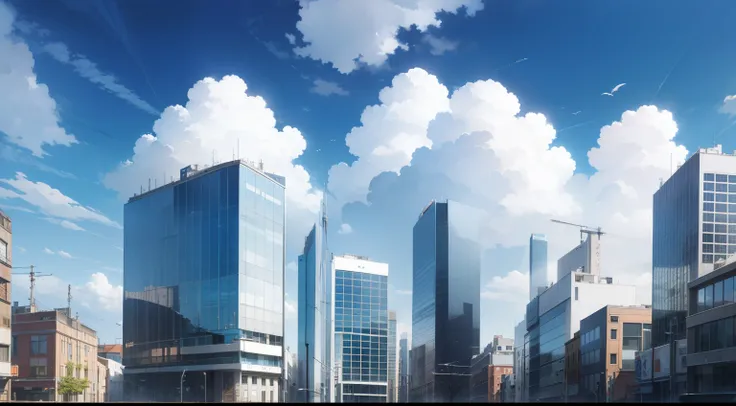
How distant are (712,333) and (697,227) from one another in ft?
93.6

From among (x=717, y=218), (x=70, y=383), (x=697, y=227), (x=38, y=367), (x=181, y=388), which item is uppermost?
(x=717, y=218)

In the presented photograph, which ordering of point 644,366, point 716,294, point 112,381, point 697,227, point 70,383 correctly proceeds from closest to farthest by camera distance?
1. point 716,294
2. point 697,227
3. point 644,366
4. point 70,383
5. point 112,381

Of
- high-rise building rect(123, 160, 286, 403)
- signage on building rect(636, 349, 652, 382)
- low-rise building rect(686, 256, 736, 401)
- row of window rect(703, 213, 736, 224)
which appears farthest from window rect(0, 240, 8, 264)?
row of window rect(703, 213, 736, 224)

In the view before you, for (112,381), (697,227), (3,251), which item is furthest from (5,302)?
(697,227)

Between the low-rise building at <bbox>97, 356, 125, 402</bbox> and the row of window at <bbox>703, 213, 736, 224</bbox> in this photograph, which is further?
the low-rise building at <bbox>97, 356, 125, 402</bbox>

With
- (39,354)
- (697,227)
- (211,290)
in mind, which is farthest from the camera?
(211,290)

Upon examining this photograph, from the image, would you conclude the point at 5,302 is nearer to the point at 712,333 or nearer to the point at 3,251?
the point at 3,251

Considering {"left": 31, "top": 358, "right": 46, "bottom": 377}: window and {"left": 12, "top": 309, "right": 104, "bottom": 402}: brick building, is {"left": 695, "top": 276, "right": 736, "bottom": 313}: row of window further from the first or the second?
{"left": 31, "top": 358, "right": 46, "bottom": 377}: window

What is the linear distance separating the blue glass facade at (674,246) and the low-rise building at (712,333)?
1522 cm

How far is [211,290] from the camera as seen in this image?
140m

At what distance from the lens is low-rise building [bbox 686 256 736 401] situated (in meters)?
75.8

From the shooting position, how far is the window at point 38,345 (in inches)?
4560

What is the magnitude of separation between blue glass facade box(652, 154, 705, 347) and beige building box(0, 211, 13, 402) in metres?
84.2

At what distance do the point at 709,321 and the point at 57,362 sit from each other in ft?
297
